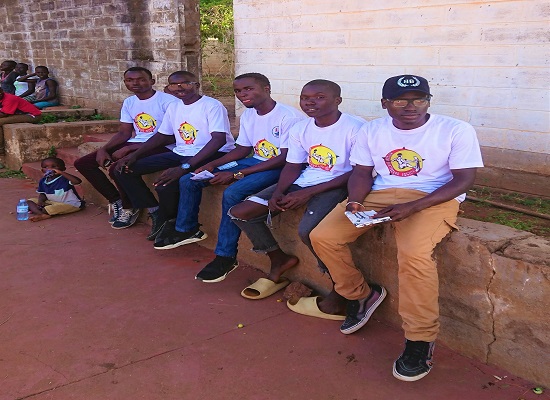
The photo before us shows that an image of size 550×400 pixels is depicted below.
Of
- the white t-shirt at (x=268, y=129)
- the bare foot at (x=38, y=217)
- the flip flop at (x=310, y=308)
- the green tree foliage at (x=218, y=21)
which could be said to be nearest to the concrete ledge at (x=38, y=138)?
the bare foot at (x=38, y=217)

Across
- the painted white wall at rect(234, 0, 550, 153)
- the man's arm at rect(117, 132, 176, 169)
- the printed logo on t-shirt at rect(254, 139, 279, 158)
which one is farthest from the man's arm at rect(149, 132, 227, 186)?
the painted white wall at rect(234, 0, 550, 153)

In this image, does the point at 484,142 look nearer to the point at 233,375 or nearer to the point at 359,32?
the point at 359,32

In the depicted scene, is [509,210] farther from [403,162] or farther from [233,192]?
[233,192]

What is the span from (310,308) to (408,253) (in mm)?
981

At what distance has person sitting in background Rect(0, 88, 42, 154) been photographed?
28.2ft

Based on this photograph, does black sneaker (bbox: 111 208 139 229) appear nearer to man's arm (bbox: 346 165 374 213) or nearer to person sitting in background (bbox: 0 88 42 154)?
man's arm (bbox: 346 165 374 213)

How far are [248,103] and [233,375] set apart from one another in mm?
2199

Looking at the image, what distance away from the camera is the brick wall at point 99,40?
7.75 m

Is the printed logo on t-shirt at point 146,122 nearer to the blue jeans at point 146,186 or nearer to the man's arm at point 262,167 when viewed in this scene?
the blue jeans at point 146,186

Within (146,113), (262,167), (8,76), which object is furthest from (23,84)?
(262,167)

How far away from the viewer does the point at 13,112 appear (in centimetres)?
869

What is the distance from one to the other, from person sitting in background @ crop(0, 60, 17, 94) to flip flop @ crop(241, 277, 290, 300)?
909 cm

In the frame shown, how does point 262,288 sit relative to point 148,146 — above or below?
below

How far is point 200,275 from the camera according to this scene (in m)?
4.15
